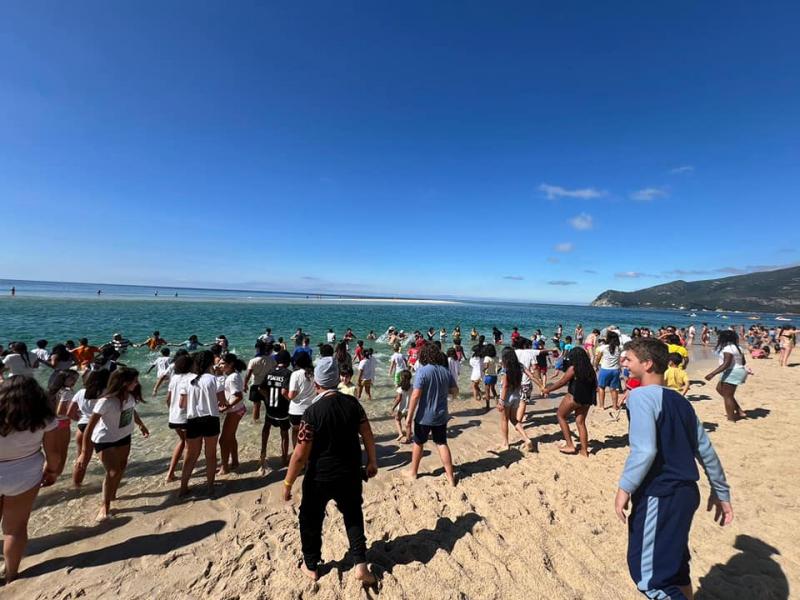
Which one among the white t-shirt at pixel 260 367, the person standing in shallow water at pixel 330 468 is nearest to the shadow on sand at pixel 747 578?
the person standing in shallow water at pixel 330 468

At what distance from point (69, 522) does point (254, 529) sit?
2.68 m

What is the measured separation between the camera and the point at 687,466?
2328mm

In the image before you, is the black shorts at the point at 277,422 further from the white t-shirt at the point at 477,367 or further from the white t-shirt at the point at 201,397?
the white t-shirt at the point at 477,367

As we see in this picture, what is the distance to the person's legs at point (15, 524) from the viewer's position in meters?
3.08

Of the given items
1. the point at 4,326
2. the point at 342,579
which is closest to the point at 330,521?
the point at 342,579

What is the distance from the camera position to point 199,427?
191 inches

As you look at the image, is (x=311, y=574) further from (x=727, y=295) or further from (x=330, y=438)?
(x=727, y=295)

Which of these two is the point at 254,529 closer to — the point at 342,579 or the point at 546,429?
the point at 342,579

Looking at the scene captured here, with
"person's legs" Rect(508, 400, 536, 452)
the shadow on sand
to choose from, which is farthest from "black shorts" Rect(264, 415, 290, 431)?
the shadow on sand

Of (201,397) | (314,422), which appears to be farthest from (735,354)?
(201,397)

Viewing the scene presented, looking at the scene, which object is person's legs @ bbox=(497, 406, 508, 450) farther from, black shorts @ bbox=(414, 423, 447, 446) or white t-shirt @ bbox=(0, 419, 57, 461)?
white t-shirt @ bbox=(0, 419, 57, 461)

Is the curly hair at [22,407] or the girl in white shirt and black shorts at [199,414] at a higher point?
the curly hair at [22,407]

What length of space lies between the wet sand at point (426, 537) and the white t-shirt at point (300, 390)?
1182mm

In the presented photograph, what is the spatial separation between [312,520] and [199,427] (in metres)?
2.70
